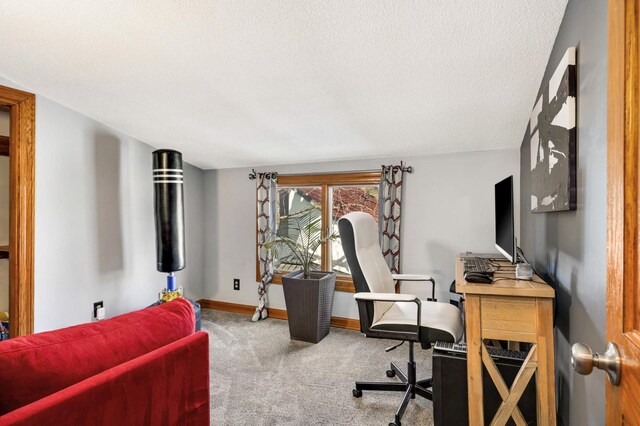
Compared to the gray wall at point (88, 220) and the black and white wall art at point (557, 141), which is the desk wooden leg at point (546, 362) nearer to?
the black and white wall art at point (557, 141)

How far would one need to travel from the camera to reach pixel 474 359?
1540 millimetres

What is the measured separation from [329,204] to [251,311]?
1.58 meters

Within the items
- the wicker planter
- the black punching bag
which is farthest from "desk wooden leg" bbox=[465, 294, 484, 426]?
the black punching bag

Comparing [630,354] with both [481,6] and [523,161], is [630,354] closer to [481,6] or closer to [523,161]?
[481,6]

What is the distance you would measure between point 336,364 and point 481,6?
2.47 metres

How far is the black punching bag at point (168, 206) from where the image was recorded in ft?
10.5

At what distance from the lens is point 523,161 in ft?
9.37

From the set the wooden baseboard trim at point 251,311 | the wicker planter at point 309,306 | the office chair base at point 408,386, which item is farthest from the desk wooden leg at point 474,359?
the wooden baseboard trim at point 251,311

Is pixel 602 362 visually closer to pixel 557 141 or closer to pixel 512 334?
pixel 512 334

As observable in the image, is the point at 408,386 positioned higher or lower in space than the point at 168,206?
lower

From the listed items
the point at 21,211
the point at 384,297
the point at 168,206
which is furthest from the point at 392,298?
the point at 21,211

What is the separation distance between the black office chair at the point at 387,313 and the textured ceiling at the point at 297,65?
2.89 ft

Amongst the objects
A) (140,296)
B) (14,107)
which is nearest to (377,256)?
(140,296)

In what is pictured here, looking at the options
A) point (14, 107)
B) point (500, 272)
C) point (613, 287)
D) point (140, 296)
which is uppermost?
point (14, 107)
